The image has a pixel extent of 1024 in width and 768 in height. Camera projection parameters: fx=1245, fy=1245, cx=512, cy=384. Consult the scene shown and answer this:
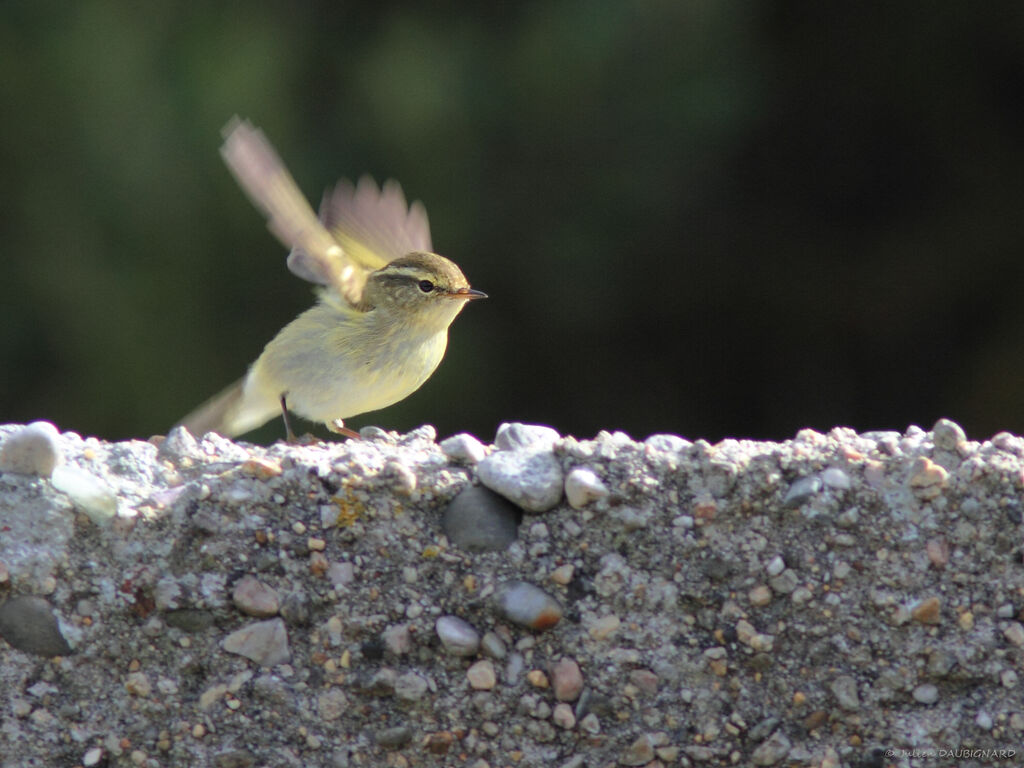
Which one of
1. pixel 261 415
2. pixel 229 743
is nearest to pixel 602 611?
pixel 229 743

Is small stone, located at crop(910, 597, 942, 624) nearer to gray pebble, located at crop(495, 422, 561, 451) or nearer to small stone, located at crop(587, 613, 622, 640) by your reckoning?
small stone, located at crop(587, 613, 622, 640)

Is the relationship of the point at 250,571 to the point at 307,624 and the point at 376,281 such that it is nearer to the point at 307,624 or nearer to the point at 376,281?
the point at 307,624

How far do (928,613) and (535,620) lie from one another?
0.67 meters

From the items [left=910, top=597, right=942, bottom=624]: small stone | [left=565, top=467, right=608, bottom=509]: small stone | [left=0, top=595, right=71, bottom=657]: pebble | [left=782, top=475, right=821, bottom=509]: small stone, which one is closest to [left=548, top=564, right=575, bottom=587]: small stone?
[left=565, top=467, right=608, bottom=509]: small stone

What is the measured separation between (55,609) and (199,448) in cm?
51

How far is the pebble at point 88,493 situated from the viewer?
223 centimetres

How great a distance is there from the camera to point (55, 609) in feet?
7.11

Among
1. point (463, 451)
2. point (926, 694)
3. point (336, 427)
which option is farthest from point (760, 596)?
point (336, 427)

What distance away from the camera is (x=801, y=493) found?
2195mm

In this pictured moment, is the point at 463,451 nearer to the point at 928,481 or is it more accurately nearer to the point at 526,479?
the point at 526,479

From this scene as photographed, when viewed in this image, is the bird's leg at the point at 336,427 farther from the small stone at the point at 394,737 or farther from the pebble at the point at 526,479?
the small stone at the point at 394,737

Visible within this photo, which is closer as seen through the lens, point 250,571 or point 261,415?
point 250,571

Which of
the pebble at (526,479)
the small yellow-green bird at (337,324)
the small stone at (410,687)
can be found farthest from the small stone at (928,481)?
the small yellow-green bird at (337,324)

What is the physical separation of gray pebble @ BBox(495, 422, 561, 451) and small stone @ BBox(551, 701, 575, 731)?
541 mm
